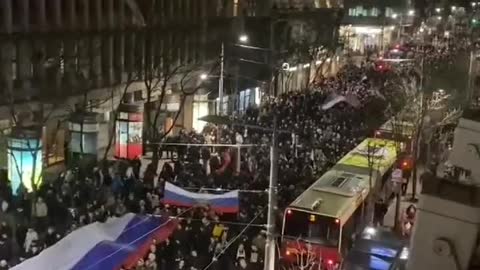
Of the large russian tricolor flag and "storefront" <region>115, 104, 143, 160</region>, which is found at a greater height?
the large russian tricolor flag

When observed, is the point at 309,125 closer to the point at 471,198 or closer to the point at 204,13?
the point at 204,13

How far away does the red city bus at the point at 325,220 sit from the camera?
2262 cm

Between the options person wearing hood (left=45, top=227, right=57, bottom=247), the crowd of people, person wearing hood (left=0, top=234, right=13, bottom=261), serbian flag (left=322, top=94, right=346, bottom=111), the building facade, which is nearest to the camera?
person wearing hood (left=0, top=234, right=13, bottom=261)

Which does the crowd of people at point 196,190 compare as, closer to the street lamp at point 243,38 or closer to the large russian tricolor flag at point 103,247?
the large russian tricolor flag at point 103,247

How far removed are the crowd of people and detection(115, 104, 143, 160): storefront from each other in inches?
78.0

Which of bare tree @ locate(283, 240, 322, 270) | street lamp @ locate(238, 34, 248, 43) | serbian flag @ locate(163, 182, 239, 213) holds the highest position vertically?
street lamp @ locate(238, 34, 248, 43)

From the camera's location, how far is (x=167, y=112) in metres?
41.6

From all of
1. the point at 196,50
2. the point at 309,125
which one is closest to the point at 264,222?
the point at 309,125

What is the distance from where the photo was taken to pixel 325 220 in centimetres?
2264

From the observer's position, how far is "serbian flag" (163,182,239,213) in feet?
61.4

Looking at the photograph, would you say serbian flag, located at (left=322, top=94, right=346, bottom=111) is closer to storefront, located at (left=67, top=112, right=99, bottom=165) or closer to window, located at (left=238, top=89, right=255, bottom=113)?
window, located at (left=238, top=89, right=255, bottom=113)

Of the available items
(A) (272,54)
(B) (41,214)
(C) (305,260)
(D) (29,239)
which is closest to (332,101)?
(A) (272,54)

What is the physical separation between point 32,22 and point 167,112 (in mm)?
10811

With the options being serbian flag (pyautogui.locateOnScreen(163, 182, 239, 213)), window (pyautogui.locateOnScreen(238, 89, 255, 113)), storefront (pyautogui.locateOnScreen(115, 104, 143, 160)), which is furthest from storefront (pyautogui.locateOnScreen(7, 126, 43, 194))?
window (pyautogui.locateOnScreen(238, 89, 255, 113))
